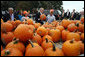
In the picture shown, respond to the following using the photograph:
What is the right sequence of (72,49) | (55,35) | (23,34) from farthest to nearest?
1. (55,35)
2. (23,34)
3. (72,49)

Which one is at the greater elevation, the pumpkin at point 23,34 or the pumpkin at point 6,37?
the pumpkin at point 23,34

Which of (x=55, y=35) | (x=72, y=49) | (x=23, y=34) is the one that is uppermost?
(x=23, y=34)

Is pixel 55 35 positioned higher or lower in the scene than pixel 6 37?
lower

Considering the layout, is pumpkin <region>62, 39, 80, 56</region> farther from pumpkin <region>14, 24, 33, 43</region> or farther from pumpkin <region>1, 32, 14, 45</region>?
pumpkin <region>1, 32, 14, 45</region>

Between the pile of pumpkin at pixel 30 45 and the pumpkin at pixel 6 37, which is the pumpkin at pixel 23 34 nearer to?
the pile of pumpkin at pixel 30 45

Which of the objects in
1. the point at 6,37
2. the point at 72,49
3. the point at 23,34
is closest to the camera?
the point at 72,49

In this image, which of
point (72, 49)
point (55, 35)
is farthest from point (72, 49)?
point (55, 35)

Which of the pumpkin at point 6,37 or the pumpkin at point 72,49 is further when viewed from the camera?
the pumpkin at point 6,37

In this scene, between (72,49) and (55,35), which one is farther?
(55,35)

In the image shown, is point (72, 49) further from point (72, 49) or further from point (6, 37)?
point (6, 37)

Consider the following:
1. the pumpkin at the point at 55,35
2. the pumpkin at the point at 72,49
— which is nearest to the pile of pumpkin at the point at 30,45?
the pumpkin at the point at 72,49

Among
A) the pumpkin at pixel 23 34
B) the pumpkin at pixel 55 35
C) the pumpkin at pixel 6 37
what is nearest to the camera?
the pumpkin at pixel 23 34

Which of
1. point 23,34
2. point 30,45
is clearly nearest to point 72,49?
point 30,45

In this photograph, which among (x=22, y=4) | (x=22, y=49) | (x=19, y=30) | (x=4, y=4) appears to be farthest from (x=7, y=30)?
(x=22, y=4)
